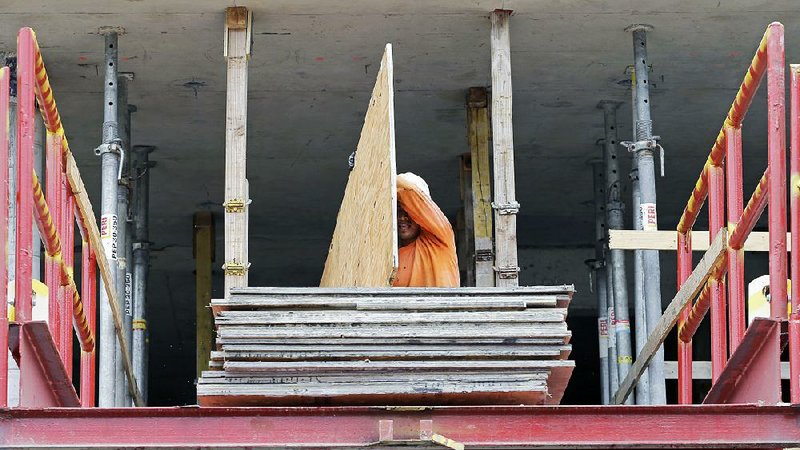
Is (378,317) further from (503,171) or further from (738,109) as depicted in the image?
(503,171)

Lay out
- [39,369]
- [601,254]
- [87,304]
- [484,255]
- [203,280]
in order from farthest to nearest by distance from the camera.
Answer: [203,280] → [601,254] → [484,255] → [87,304] → [39,369]

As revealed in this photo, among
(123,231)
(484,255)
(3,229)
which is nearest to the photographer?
(3,229)

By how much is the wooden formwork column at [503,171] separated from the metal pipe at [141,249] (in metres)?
5.98

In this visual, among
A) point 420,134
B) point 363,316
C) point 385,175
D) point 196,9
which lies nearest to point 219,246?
point 420,134

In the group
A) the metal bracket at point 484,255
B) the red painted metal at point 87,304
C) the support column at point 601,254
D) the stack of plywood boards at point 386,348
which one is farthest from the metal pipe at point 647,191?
the stack of plywood boards at point 386,348

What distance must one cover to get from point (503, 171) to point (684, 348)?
4.77 metres

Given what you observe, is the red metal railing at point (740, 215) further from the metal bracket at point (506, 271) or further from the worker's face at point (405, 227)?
the metal bracket at point (506, 271)

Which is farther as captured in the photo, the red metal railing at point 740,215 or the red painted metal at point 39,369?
the red painted metal at point 39,369

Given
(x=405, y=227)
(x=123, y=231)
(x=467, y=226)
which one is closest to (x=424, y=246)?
(x=405, y=227)

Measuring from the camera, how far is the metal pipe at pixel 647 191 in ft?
49.3

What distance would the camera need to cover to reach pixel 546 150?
19.8 m

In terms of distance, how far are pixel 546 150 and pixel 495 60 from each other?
524 centimetres

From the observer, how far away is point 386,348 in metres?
8.01

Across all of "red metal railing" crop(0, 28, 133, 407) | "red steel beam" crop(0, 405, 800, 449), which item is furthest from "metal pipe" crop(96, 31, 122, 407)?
"red steel beam" crop(0, 405, 800, 449)
